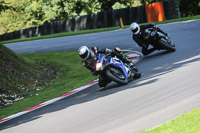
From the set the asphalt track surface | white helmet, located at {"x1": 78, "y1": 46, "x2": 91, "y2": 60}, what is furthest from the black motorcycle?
white helmet, located at {"x1": 78, "y1": 46, "x2": 91, "y2": 60}

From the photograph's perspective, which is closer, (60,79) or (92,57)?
(92,57)

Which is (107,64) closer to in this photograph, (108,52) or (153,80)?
(108,52)

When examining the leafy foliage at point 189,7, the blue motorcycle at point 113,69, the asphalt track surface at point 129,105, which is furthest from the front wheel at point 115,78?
the leafy foliage at point 189,7

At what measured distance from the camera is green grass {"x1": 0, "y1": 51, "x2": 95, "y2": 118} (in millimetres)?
12562

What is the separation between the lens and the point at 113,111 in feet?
27.4

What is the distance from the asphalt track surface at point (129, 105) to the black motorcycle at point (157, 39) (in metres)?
1.44

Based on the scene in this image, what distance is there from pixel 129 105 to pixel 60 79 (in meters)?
8.54

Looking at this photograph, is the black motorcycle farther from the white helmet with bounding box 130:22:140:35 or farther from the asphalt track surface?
the asphalt track surface

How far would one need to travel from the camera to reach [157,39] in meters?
15.3

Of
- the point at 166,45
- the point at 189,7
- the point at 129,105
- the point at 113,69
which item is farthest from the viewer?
the point at 189,7

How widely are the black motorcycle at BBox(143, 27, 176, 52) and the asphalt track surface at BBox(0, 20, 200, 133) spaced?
144 cm

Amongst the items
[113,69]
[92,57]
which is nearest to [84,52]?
[92,57]

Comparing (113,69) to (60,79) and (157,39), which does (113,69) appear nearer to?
(157,39)

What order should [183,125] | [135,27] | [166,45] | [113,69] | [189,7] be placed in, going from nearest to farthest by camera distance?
[183,125], [113,69], [166,45], [135,27], [189,7]
